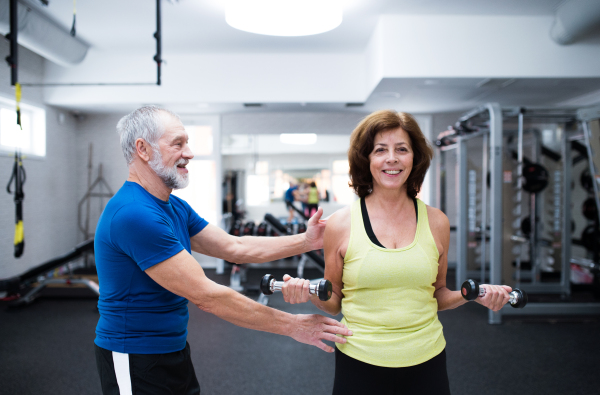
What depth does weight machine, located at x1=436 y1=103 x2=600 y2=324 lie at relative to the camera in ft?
11.4

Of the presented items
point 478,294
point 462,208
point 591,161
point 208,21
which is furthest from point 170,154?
point 462,208

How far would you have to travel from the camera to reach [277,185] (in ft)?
33.9

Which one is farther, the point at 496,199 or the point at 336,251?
the point at 496,199

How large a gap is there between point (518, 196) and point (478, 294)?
13.0 feet

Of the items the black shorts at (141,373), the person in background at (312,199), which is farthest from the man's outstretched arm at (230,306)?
the person in background at (312,199)

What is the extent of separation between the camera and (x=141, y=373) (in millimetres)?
1126

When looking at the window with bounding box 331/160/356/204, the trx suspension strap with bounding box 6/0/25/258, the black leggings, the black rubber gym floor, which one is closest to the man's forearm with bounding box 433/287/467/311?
the black leggings

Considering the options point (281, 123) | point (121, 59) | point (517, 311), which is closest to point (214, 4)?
point (121, 59)

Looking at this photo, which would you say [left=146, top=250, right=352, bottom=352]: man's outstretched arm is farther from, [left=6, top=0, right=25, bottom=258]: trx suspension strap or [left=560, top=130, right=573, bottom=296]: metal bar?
[left=560, top=130, right=573, bottom=296]: metal bar

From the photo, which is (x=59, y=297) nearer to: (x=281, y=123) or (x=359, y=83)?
(x=281, y=123)

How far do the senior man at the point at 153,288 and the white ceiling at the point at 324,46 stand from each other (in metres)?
2.83

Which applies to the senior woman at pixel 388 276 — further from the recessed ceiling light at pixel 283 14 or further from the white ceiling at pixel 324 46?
the white ceiling at pixel 324 46

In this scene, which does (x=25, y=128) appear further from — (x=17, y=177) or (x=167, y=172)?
(x=167, y=172)

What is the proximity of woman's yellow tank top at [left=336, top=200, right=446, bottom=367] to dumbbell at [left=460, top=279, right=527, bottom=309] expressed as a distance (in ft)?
0.32
